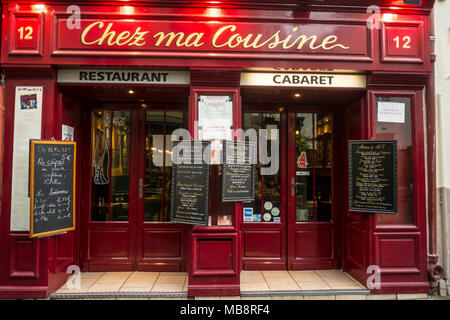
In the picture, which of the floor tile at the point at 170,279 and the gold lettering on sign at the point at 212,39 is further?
the floor tile at the point at 170,279

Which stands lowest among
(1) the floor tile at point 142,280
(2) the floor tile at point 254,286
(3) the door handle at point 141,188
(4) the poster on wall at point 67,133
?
(2) the floor tile at point 254,286

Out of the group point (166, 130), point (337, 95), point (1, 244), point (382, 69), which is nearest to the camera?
point (1, 244)

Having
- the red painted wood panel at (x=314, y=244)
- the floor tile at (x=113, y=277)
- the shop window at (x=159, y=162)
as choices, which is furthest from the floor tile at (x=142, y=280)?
the red painted wood panel at (x=314, y=244)

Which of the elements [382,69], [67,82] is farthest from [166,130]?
[382,69]

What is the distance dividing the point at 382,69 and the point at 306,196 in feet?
8.24

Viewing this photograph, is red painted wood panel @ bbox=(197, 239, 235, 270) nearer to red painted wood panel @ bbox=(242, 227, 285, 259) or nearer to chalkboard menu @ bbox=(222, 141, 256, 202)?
chalkboard menu @ bbox=(222, 141, 256, 202)

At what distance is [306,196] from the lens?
5.50m

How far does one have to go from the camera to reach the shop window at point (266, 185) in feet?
17.8

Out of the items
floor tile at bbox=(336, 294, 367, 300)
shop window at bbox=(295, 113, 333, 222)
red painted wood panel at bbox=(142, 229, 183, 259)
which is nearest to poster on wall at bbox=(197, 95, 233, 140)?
shop window at bbox=(295, 113, 333, 222)

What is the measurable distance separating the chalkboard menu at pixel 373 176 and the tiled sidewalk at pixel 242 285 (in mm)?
1300

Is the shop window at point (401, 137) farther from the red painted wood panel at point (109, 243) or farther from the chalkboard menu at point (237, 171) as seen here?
the red painted wood panel at point (109, 243)

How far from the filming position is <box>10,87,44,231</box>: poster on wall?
4.27 m

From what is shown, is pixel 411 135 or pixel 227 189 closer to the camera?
pixel 227 189
